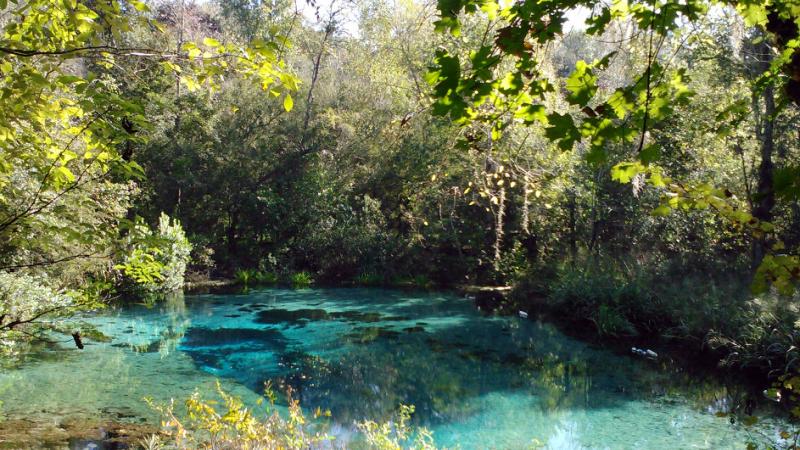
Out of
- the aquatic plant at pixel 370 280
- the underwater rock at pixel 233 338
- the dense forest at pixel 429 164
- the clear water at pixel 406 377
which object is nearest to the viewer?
the dense forest at pixel 429 164

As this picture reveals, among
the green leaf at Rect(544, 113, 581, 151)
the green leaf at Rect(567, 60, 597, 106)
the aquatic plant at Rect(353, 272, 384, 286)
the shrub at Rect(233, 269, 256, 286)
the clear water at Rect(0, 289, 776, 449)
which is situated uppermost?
the green leaf at Rect(567, 60, 597, 106)

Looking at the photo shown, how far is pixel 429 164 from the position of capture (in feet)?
Result: 58.9

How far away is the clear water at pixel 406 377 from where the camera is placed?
21.3 ft

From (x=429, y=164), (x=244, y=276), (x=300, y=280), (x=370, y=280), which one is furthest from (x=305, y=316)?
(x=429, y=164)

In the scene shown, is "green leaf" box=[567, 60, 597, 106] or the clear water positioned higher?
"green leaf" box=[567, 60, 597, 106]

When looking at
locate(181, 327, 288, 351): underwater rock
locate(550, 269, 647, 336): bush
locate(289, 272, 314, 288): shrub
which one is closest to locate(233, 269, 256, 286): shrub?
locate(289, 272, 314, 288): shrub

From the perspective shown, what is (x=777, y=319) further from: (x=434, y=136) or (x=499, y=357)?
(x=434, y=136)

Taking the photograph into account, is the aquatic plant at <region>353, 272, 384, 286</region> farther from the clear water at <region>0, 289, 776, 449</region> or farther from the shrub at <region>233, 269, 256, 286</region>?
the clear water at <region>0, 289, 776, 449</region>

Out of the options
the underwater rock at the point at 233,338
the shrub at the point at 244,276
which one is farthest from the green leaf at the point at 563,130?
the shrub at the point at 244,276

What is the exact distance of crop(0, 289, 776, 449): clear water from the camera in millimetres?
6496

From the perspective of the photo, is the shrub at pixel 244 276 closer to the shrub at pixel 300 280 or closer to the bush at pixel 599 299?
the shrub at pixel 300 280

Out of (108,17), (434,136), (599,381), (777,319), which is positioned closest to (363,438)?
(599,381)

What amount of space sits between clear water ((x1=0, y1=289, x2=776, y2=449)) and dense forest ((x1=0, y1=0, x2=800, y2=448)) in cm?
92

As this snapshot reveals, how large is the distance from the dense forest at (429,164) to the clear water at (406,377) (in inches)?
36.0
